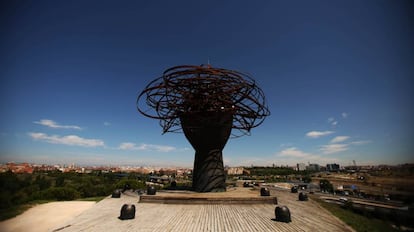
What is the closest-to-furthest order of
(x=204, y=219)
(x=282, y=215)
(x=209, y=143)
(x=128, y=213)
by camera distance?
(x=282, y=215)
(x=204, y=219)
(x=128, y=213)
(x=209, y=143)

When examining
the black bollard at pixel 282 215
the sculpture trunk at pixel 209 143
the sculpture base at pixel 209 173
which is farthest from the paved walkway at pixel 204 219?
the sculpture trunk at pixel 209 143

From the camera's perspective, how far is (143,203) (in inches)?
786

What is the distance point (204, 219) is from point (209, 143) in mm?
11224

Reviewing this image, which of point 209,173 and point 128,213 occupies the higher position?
point 209,173

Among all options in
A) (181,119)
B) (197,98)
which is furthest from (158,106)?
(197,98)

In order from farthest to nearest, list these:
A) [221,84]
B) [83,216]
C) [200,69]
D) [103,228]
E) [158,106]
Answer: [158,106], [221,84], [200,69], [83,216], [103,228]

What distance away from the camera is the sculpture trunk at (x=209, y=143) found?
79.4 feet

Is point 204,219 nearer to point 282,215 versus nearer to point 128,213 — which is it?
point 282,215

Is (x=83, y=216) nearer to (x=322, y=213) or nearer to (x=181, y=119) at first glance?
(x=181, y=119)

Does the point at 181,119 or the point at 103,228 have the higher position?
the point at 181,119

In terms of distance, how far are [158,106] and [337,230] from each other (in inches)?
840

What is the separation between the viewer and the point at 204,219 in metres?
14.1

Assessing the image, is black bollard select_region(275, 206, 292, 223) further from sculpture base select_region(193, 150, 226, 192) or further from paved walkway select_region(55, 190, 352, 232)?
sculpture base select_region(193, 150, 226, 192)

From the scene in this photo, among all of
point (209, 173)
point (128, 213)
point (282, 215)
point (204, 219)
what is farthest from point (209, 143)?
point (282, 215)
